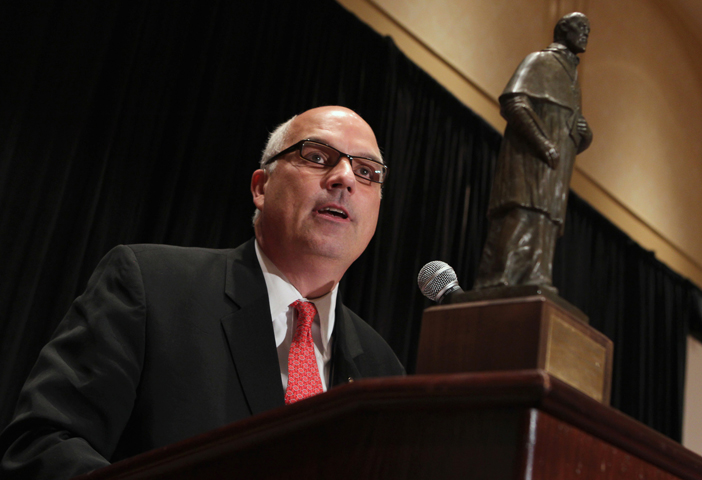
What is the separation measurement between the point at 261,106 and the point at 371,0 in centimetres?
135

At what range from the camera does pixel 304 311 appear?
1598 mm

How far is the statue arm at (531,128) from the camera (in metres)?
0.88

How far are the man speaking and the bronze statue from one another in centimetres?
62

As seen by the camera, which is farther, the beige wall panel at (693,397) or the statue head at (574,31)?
the beige wall panel at (693,397)

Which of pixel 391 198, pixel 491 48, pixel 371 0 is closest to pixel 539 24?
pixel 491 48

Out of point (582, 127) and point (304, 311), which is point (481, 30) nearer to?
point (304, 311)

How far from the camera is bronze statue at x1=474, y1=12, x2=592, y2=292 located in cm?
82

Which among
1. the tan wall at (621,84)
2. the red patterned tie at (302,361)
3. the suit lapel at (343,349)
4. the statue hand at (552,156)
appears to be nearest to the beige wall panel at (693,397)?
the tan wall at (621,84)

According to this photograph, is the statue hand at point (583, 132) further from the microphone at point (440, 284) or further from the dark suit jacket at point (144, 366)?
the dark suit jacket at point (144, 366)

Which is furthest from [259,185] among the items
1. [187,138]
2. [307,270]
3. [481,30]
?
[481,30]

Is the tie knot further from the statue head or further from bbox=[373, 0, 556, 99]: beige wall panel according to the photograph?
bbox=[373, 0, 556, 99]: beige wall panel

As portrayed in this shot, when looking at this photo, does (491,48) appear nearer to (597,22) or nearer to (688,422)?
(597,22)

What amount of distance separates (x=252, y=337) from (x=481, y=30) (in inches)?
169

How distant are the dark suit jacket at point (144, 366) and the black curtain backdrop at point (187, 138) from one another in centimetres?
135
